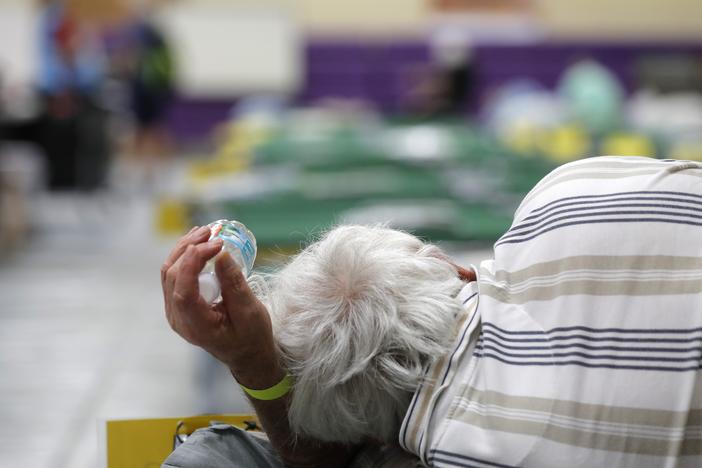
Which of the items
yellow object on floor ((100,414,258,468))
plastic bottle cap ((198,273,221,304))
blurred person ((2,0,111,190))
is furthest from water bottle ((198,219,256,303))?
blurred person ((2,0,111,190))

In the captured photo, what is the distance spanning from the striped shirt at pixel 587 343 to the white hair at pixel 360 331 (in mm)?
41

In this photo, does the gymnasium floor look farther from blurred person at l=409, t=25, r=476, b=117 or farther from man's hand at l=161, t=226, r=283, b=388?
blurred person at l=409, t=25, r=476, b=117

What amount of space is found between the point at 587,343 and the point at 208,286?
0.46m

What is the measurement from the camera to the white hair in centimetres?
122

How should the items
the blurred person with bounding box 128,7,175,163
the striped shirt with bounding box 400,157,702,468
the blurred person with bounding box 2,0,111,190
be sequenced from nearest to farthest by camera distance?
the striped shirt with bounding box 400,157,702,468 < the blurred person with bounding box 2,0,111,190 < the blurred person with bounding box 128,7,175,163

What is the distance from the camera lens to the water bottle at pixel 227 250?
3.93 ft

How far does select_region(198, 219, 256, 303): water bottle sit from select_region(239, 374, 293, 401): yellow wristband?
15 centimetres

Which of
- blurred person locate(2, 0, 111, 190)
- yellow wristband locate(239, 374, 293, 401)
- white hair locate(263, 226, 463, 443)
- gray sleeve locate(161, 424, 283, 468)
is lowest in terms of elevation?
blurred person locate(2, 0, 111, 190)

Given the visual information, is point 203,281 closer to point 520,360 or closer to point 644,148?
point 520,360

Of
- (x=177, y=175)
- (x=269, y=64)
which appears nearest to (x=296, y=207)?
(x=177, y=175)

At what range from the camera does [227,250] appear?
129 centimetres

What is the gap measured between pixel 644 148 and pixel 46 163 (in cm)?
447

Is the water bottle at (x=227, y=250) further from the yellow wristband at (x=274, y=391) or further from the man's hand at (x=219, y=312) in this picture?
the yellow wristband at (x=274, y=391)

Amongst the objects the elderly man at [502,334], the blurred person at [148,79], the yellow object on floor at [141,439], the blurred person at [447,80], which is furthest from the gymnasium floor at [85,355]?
the blurred person at [447,80]
